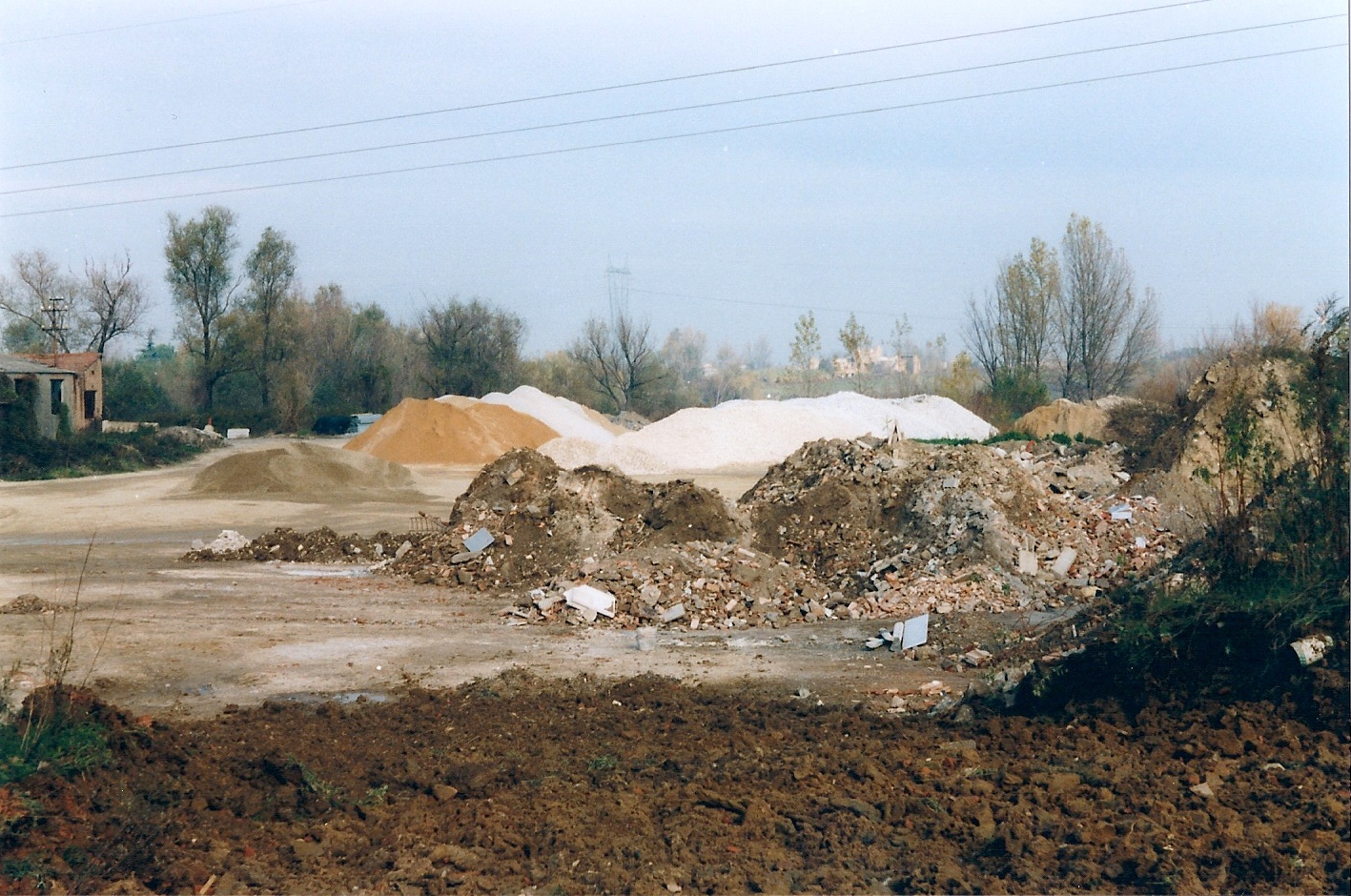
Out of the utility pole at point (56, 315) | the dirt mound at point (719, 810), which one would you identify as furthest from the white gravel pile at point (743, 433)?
the utility pole at point (56, 315)

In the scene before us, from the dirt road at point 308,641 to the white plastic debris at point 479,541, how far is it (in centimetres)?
102

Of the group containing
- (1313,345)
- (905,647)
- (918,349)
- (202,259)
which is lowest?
(905,647)

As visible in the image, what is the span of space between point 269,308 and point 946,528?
56904 mm

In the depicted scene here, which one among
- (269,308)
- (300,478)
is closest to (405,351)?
(269,308)

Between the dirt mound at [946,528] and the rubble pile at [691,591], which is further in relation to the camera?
the dirt mound at [946,528]

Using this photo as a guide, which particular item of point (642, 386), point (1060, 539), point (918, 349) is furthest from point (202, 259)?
point (1060, 539)

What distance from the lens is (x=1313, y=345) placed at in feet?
26.3

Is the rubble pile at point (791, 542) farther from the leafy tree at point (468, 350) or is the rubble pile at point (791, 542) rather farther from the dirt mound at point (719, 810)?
the leafy tree at point (468, 350)

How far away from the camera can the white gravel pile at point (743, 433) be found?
122ft

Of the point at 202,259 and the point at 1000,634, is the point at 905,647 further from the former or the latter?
the point at 202,259

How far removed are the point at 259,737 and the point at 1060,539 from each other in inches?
429

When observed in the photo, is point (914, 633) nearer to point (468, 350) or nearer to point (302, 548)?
point (302, 548)

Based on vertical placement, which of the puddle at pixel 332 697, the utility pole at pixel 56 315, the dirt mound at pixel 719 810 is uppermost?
the utility pole at pixel 56 315

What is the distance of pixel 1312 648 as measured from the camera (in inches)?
273
